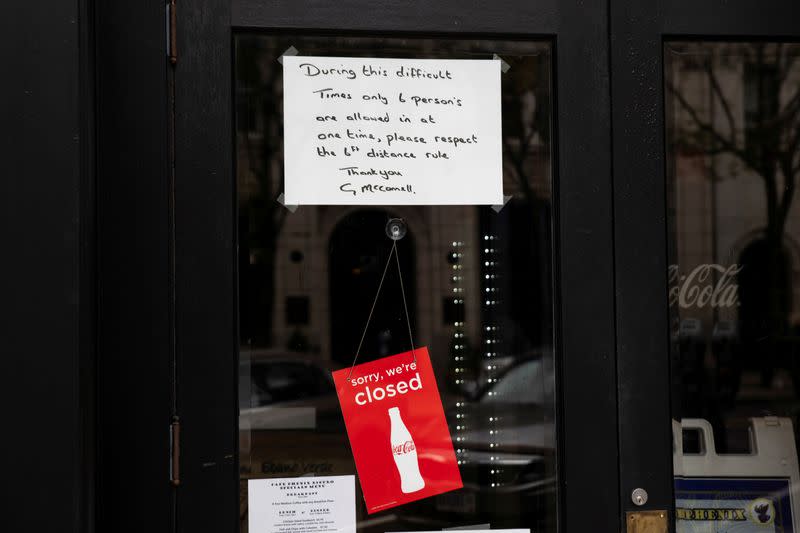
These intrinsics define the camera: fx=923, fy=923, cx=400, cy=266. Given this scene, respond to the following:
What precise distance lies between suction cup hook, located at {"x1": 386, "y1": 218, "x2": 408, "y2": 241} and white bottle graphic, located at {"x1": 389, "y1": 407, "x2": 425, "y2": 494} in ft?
1.47

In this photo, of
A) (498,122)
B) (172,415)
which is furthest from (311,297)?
(498,122)

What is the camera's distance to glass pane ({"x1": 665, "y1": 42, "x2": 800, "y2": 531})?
273 centimetres

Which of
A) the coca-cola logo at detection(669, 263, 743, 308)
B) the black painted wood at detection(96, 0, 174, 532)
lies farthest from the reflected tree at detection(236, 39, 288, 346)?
the coca-cola logo at detection(669, 263, 743, 308)

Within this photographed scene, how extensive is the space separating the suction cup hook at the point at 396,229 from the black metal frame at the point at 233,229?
40 cm

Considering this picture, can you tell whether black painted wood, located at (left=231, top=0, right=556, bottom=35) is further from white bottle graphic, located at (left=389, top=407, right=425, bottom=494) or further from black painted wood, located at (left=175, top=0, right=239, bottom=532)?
white bottle graphic, located at (left=389, top=407, right=425, bottom=494)

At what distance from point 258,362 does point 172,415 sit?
0.24m

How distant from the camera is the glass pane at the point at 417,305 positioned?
2348 mm

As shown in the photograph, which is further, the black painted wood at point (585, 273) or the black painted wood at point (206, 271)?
the black painted wood at point (585, 273)

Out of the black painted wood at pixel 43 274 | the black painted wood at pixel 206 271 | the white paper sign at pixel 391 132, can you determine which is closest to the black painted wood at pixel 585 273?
the white paper sign at pixel 391 132

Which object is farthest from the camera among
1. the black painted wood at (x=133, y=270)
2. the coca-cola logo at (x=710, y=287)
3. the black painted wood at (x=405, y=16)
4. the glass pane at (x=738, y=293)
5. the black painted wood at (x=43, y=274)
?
the coca-cola logo at (x=710, y=287)

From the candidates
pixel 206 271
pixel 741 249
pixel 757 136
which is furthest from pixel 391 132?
pixel 741 249

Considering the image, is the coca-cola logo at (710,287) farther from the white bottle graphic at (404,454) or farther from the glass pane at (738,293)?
the white bottle graphic at (404,454)

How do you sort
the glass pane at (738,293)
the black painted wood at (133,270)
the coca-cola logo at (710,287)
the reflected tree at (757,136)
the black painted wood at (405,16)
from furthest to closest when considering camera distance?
1. the coca-cola logo at (710,287)
2. the reflected tree at (757,136)
3. the glass pane at (738,293)
4. the black painted wood at (405,16)
5. the black painted wood at (133,270)

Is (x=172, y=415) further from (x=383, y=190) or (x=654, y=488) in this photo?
(x=654, y=488)
